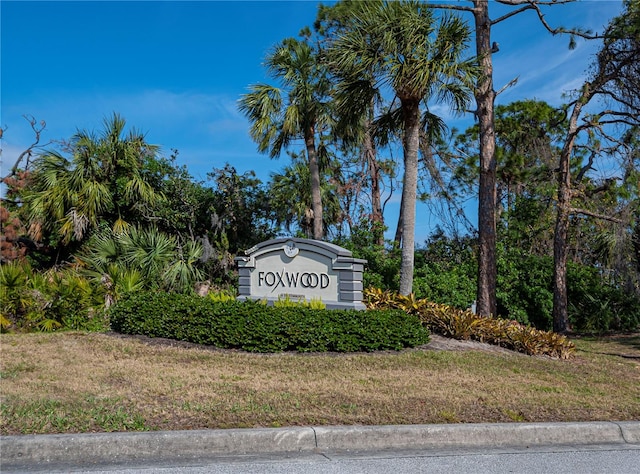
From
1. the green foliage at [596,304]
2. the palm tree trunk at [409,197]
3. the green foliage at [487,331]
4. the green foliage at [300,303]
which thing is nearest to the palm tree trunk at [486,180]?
the green foliage at [487,331]

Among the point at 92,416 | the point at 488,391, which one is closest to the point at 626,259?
the point at 488,391

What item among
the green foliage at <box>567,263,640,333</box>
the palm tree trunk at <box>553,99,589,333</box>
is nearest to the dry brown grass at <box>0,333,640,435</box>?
the palm tree trunk at <box>553,99,589,333</box>

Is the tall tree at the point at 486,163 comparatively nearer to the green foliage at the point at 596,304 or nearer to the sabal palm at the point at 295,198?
the green foliage at the point at 596,304

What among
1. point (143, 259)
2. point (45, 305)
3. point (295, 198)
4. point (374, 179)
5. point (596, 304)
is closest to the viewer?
point (45, 305)

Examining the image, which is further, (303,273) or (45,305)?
(45,305)

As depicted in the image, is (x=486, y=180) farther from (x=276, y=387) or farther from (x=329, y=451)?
(x=329, y=451)

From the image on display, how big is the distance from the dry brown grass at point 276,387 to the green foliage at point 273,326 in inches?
13.8

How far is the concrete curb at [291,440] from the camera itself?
4836 millimetres

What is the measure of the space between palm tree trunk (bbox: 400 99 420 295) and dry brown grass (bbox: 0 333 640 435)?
2586 mm

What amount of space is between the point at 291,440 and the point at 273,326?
4.27 metres

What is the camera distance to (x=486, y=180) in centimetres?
1395

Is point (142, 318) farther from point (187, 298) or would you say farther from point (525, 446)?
point (525, 446)

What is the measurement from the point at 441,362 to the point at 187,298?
4.84 m

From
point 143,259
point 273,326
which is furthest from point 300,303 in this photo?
point 143,259
